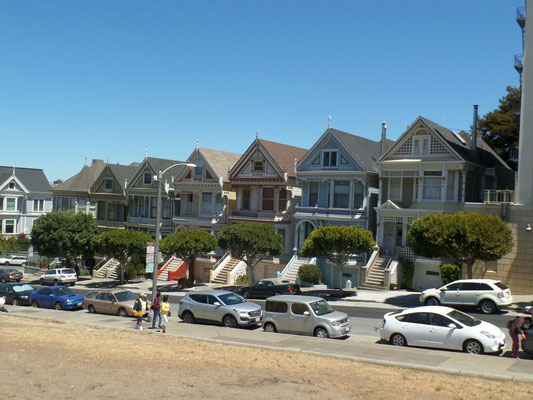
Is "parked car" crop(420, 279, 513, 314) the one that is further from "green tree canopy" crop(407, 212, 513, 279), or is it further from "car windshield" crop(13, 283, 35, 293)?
"car windshield" crop(13, 283, 35, 293)

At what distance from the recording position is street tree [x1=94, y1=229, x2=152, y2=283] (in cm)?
4612

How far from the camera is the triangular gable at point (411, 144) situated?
123ft

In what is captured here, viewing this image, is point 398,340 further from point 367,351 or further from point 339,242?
point 339,242

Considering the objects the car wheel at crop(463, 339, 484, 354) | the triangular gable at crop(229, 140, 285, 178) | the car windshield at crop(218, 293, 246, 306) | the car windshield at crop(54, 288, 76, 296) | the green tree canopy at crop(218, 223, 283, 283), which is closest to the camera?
the car wheel at crop(463, 339, 484, 354)

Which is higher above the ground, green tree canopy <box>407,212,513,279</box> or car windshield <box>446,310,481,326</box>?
green tree canopy <box>407,212,513,279</box>

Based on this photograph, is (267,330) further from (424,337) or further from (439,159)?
(439,159)

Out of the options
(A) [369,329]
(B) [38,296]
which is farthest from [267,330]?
(B) [38,296]

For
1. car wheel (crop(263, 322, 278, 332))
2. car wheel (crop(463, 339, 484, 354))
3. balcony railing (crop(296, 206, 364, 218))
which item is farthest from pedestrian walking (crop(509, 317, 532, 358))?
balcony railing (crop(296, 206, 364, 218))

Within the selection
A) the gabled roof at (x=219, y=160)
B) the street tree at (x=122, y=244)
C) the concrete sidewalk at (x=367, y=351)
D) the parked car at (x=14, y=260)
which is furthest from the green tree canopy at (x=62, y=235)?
the concrete sidewalk at (x=367, y=351)

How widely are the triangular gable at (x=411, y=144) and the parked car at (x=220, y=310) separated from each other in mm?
18750

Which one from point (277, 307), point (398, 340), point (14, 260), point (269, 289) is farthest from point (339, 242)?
point (14, 260)

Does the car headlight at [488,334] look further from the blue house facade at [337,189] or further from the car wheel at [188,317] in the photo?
the blue house facade at [337,189]

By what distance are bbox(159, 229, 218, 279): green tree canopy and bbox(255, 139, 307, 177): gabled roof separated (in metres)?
8.51

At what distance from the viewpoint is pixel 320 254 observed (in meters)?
36.2
